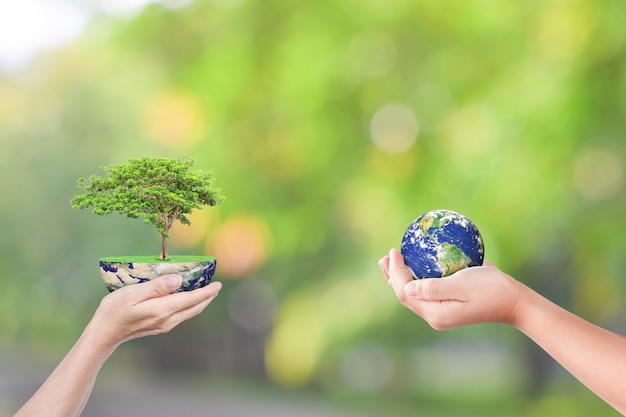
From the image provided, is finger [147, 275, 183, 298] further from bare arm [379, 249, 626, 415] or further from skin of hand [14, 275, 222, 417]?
bare arm [379, 249, 626, 415]

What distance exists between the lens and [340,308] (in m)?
7.11

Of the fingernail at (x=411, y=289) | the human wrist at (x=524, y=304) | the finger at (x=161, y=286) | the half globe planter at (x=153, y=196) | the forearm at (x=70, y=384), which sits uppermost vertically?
the half globe planter at (x=153, y=196)

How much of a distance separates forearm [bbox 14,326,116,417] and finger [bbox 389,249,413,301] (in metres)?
1.03

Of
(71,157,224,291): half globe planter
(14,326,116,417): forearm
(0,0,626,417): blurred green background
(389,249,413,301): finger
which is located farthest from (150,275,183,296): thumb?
(0,0,626,417): blurred green background

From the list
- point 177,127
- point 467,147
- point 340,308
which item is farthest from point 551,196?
point 177,127

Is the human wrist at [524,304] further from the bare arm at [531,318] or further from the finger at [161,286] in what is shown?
the finger at [161,286]

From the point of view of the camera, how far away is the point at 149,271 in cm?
249

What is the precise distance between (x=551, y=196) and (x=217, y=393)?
5.08 metres

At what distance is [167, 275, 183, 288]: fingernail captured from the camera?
7.90 feet

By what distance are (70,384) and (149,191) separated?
77cm

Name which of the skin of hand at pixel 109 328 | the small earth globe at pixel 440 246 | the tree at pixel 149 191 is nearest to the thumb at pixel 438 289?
the small earth globe at pixel 440 246

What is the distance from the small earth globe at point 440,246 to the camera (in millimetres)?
2559

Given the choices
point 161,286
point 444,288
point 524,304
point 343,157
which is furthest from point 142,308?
point 343,157

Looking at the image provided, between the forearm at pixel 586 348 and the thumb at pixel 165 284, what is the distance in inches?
47.3
